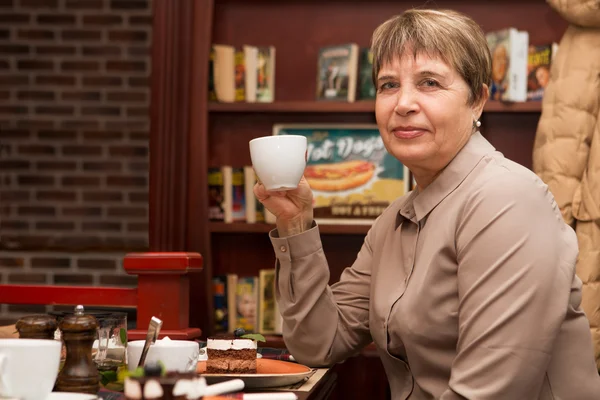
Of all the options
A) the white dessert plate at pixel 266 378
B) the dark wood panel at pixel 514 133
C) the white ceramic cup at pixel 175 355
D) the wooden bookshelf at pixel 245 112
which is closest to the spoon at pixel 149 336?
the white ceramic cup at pixel 175 355

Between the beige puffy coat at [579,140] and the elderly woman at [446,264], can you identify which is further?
the beige puffy coat at [579,140]

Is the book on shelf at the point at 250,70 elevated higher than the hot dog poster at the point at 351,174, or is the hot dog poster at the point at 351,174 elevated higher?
the book on shelf at the point at 250,70

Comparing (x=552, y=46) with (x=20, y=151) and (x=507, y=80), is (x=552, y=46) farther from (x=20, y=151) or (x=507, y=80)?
(x=20, y=151)

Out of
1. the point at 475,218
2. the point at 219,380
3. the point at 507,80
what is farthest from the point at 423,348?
the point at 507,80

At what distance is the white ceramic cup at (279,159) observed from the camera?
139cm

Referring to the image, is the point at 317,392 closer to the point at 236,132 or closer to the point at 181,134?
the point at 181,134

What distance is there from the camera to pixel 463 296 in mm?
1397

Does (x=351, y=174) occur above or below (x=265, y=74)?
below

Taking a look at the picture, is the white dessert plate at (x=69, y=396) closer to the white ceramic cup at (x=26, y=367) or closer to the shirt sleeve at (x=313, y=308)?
the white ceramic cup at (x=26, y=367)

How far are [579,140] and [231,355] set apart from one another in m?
1.66

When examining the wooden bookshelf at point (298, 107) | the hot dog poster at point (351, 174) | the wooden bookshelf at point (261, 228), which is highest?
the wooden bookshelf at point (298, 107)

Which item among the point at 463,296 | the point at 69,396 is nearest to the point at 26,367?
the point at 69,396

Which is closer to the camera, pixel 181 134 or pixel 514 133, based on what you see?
pixel 181 134

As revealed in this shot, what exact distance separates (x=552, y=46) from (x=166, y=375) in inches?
100
